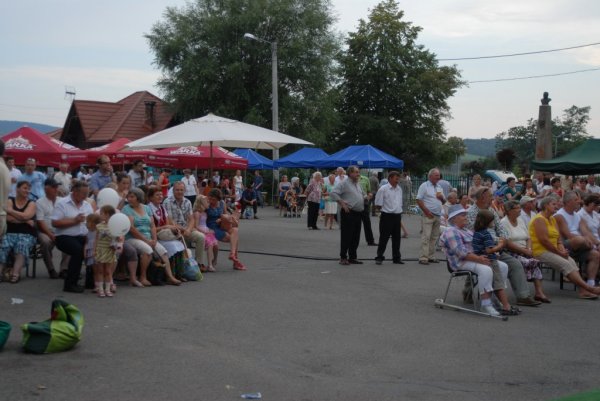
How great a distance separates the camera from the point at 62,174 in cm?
1859

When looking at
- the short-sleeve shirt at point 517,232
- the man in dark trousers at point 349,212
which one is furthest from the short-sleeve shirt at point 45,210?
the short-sleeve shirt at point 517,232

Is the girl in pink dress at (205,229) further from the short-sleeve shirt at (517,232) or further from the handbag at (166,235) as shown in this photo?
the short-sleeve shirt at (517,232)

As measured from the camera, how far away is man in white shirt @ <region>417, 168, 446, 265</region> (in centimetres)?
1454

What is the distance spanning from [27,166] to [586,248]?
10.9m

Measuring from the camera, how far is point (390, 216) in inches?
569

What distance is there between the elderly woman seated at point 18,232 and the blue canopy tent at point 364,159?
2003 cm

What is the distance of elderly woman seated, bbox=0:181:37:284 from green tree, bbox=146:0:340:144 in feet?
104

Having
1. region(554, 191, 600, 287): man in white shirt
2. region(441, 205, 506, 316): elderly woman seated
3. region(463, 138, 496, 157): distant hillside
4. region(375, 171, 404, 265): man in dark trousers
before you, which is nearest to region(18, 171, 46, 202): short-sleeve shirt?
region(375, 171, 404, 265): man in dark trousers

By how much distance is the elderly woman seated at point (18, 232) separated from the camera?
35.6ft

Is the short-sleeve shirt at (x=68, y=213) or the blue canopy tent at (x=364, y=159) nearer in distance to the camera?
the short-sleeve shirt at (x=68, y=213)

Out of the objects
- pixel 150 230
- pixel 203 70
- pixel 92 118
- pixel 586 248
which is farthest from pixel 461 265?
pixel 92 118

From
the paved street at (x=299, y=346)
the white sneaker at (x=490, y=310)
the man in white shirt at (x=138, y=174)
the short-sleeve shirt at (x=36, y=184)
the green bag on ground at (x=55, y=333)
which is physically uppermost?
the man in white shirt at (x=138, y=174)

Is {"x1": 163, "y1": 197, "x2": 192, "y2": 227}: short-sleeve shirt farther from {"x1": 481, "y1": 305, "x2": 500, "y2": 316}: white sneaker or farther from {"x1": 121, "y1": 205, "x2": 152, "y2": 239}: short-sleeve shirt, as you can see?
{"x1": 481, "y1": 305, "x2": 500, "y2": 316}: white sneaker

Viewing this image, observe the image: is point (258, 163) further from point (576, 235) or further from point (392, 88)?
point (576, 235)
